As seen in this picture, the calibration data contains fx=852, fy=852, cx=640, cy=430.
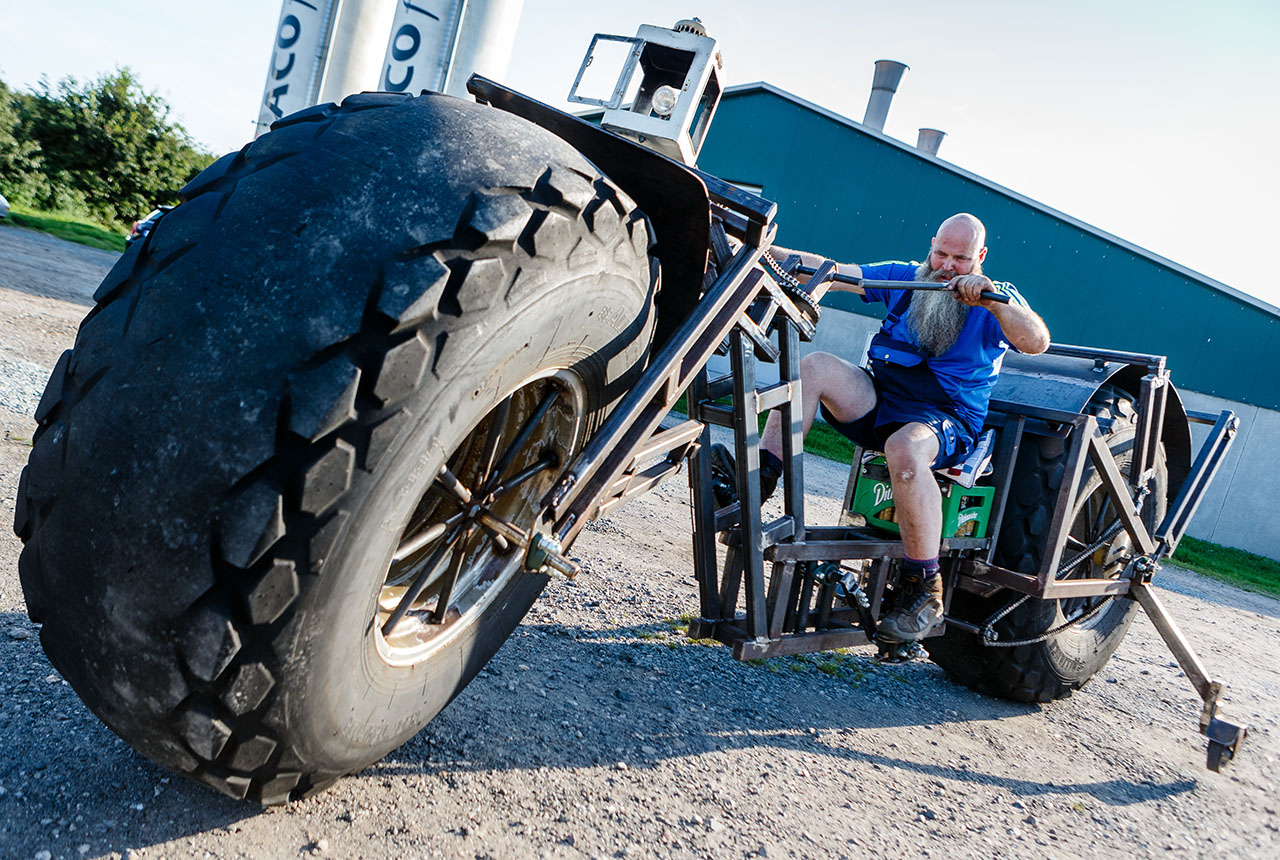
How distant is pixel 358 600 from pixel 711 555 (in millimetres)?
1532

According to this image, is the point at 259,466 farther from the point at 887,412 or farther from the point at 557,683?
the point at 887,412

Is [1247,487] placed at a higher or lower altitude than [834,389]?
lower

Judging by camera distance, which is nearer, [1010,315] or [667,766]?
[667,766]

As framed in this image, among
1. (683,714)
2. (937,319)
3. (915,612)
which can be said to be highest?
(937,319)

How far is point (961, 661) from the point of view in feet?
12.9

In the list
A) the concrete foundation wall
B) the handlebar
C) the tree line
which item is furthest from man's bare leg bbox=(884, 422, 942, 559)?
the tree line

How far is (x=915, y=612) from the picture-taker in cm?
321

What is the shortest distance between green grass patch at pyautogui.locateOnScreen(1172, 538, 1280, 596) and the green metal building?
3238mm

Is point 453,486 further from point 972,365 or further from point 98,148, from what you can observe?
point 98,148

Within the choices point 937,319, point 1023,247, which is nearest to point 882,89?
point 1023,247

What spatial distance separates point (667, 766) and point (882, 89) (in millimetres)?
22738

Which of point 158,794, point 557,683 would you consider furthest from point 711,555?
point 158,794

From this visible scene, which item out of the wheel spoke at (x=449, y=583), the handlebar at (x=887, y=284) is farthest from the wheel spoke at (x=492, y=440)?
the handlebar at (x=887, y=284)

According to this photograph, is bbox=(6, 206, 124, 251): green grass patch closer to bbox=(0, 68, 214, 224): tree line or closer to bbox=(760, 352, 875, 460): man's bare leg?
bbox=(0, 68, 214, 224): tree line
